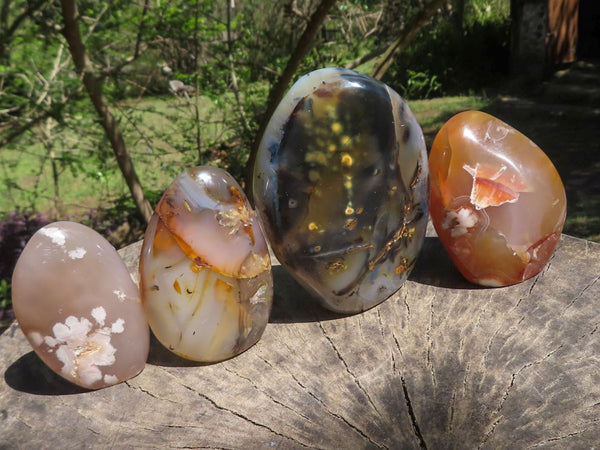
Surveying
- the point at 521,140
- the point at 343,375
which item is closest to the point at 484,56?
the point at 521,140

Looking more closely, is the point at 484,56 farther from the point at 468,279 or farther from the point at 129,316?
the point at 129,316

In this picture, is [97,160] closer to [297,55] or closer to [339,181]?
[297,55]

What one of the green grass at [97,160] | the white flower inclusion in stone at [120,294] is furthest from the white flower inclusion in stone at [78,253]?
the green grass at [97,160]

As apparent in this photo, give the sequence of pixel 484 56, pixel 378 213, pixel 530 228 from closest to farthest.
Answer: pixel 378 213 → pixel 530 228 → pixel 484 56

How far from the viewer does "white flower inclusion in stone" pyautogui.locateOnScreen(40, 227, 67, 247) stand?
4.61 feet

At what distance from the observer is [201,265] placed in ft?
4.76

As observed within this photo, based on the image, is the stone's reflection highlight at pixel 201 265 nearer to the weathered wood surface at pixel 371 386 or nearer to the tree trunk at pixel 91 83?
the weathered wood surface at pixel 371 386

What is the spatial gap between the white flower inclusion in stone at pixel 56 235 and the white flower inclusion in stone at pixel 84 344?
0.17 meters

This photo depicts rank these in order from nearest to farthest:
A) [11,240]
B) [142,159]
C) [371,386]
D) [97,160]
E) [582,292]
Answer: [371,386]
[582,292]
[97,160]
[11,240]
[142,159]

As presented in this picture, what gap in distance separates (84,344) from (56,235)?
0.26 m

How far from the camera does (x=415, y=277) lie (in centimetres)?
193

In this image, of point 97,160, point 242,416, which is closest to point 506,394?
point 242,416

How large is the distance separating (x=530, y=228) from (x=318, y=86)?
0.73 metres

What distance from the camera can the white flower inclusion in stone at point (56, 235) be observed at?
1.40 metres
